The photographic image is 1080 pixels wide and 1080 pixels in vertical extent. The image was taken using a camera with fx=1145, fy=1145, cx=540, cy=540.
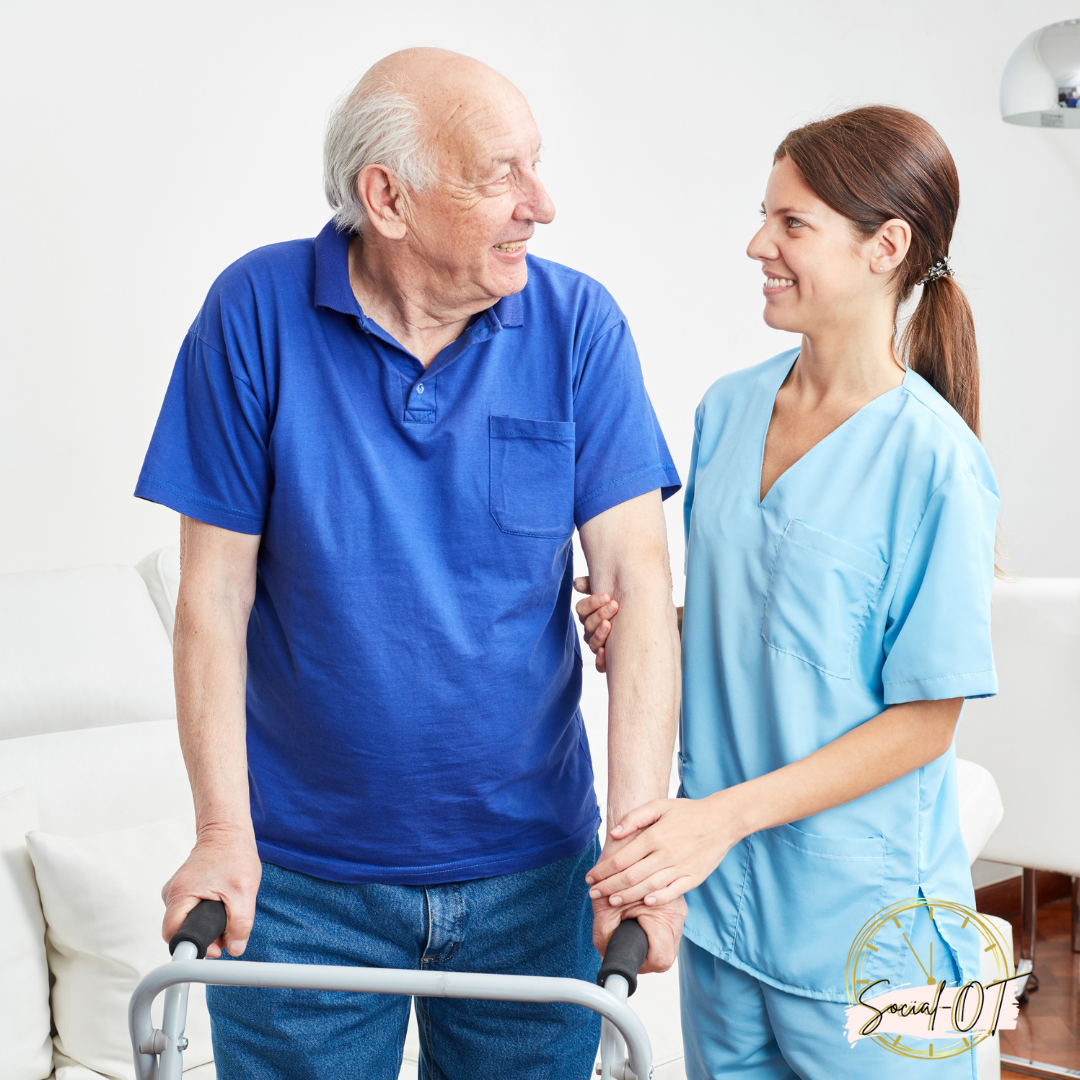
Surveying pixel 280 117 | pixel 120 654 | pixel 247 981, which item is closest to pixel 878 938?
pixel 247 981

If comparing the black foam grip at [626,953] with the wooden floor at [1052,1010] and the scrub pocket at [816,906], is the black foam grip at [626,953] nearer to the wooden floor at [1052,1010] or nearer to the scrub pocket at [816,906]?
the scrub pocket at [816,906]

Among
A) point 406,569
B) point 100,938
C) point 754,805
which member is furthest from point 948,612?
point 100,938

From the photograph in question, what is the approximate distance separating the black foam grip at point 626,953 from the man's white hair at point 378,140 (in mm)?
A: 661

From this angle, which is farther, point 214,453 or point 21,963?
point 21,963

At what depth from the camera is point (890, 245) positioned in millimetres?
1158

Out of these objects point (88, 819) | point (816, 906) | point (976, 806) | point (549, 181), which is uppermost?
point (549, 181)

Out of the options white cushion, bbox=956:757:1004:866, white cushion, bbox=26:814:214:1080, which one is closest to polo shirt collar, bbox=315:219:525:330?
white cushion, bbox=26:814:214:1080

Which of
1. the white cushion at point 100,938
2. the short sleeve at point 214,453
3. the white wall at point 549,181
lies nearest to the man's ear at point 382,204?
the short sleeve at point 214,453

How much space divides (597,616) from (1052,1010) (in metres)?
2.37

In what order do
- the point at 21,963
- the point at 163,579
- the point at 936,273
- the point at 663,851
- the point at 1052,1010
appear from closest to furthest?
the point at 663,851, the point at 936,273, the point at 21,963, the point at 163,579, the point at 1052,1010

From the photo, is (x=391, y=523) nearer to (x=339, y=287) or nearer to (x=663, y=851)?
(x=339, y=287)

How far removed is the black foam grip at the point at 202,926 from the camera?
855mm

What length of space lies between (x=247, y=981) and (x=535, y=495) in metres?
0.48

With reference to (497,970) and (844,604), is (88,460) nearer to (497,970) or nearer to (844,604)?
(497,970)
